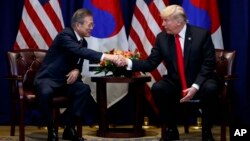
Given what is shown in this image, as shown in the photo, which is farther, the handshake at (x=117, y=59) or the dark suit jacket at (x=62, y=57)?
the handshake at (x=117, y=59)

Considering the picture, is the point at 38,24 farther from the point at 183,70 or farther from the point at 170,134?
the point at 170,134

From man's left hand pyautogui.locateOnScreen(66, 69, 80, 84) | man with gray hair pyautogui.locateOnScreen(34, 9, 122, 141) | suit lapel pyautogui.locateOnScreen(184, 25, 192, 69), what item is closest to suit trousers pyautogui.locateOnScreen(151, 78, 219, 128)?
suit lapel pyautogui.locateOnScreen(184, 25, 192, 69)

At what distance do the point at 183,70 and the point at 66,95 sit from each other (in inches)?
50.7

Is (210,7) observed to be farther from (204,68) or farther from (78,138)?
(78,138)

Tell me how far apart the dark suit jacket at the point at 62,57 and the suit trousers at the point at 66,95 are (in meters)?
0.08

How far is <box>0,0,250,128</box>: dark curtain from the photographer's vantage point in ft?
25.4

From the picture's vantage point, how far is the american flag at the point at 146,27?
7.62m

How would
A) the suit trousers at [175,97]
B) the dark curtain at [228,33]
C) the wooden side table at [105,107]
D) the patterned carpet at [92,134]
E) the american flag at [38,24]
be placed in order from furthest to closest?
the dark curtain at [228,33] → the american flag at [38,24] → the wooden side table at [105,107] → the patterned carpet at [92,134] → the suit trousers at [175,97]

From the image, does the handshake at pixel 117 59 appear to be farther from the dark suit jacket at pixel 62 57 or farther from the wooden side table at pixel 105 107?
the wooden side table at pixel 105 107

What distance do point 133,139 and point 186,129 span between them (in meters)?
0.82

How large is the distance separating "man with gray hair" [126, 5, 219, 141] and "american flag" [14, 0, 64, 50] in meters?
1.68

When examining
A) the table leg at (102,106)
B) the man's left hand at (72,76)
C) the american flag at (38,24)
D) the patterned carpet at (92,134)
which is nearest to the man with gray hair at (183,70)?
the patterned carpet at (92,134)

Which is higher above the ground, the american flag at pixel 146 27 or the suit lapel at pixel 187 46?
the american flag at pixel 146 27

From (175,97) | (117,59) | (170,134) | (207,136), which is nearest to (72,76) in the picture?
(117,59)
